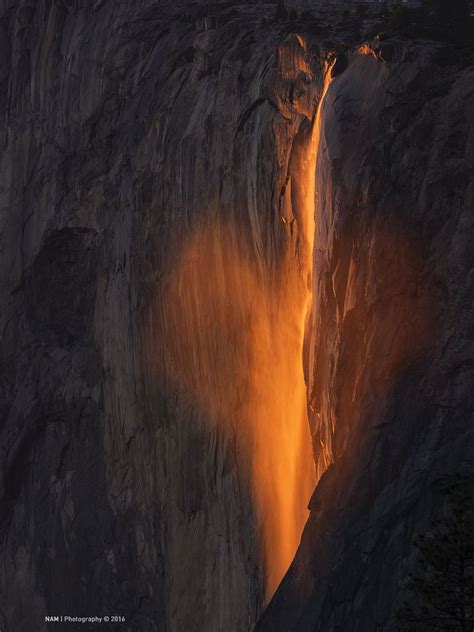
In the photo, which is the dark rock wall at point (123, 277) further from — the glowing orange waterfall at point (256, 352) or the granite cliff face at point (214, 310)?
the glowing orange waterfall at point (256, 352)

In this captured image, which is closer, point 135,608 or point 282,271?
point 282,271

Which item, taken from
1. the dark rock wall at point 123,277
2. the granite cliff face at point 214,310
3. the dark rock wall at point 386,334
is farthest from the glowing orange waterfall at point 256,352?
the dark rock wall at point 386,334

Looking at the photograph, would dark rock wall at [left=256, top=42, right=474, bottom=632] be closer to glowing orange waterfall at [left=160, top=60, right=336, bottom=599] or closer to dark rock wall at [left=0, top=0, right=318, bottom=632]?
glowing orange waterfall at [left=160, top=60, right=336, bottom=599]

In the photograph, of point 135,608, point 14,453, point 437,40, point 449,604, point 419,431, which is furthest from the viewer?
point 14,453

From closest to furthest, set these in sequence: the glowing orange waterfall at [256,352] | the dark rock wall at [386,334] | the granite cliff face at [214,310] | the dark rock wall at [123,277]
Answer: the dark rock wall at [386,334] → the granite cliff face at [214,310] → the glowing orange waterfall at [256,352] → the dark rock wall at [123,277]

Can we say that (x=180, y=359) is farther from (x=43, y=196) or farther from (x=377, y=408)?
(x=377, y=408)

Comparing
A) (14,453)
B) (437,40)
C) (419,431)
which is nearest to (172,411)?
(14,453)

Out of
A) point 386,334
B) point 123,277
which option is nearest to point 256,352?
point 123,277
